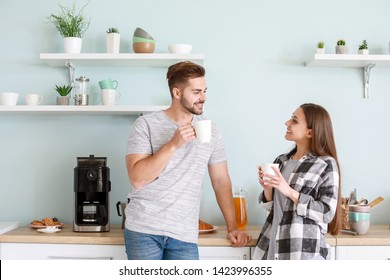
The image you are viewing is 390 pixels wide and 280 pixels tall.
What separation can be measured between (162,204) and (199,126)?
37 centimetres

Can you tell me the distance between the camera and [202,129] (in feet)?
7.15

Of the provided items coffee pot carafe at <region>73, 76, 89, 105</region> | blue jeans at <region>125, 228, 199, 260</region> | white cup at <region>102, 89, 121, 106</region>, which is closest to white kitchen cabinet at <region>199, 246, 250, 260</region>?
blue jeans at <region>125, 228, 199, 260</region>

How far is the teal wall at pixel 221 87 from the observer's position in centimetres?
301

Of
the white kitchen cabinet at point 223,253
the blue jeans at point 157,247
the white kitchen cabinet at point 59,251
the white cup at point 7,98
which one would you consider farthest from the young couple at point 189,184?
the white cup at point 7,98

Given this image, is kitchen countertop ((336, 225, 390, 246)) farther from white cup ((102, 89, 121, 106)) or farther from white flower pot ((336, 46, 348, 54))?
white cup ((102, 89, 121, 106))

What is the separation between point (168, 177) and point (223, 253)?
484 mm

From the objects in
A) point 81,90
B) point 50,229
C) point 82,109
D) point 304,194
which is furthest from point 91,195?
point 304,194

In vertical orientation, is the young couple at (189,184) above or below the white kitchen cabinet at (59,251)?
above

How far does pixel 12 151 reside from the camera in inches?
120

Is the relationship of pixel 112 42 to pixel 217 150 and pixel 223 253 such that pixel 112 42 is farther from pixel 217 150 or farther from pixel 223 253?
pixel 223 253

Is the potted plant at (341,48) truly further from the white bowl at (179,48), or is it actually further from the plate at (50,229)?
the plate at (50,229)

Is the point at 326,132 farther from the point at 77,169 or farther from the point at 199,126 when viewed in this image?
the point at 77,169

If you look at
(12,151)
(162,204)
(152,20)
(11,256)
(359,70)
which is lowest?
(11,256)
